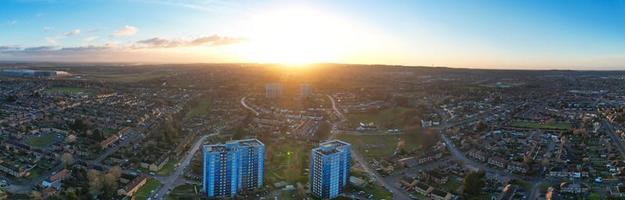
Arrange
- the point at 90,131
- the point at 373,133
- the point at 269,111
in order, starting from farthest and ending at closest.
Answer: the point at 269,111
the point at 373,133
the point at 90,131

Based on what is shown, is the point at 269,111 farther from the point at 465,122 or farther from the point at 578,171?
the point at 578,171

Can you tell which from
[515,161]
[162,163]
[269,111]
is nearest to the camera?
[162,163]

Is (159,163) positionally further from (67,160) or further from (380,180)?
(380,180)

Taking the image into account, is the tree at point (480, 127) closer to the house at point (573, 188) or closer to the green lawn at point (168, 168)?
the house at point (573, 188)

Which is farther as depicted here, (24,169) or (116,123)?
(116,123)

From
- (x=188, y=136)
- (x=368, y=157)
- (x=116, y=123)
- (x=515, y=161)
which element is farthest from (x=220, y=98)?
(x=515, y=161)

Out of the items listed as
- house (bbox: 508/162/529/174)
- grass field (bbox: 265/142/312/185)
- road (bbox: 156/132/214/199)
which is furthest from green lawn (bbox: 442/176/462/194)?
road (bbox: 156/132/214/199)
